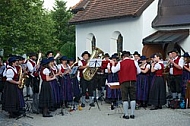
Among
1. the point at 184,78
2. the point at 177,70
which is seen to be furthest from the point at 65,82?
the point at 184,78

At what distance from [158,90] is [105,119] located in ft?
8.35

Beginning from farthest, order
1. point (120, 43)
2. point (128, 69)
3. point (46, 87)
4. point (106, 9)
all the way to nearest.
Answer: point (106, 9) < point (120, 43) < point (46, 87) < point (128, 69)

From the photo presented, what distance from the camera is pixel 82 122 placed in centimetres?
1120

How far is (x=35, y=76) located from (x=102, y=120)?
337 centimetres

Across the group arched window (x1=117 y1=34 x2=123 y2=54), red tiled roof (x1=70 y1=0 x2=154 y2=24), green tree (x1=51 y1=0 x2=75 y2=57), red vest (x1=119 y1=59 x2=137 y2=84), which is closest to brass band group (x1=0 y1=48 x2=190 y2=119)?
red vest (x1=119 y1=59 x2=137 y2=84)

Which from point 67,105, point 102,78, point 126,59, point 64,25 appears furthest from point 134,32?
point 64,25

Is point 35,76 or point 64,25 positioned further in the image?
point 64,25

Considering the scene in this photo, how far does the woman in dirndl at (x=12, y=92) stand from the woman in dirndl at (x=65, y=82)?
1872 millimetres

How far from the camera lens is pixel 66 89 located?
44.7 ft

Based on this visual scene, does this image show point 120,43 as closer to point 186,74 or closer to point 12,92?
point 186,74

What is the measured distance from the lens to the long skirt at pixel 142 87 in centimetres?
1357

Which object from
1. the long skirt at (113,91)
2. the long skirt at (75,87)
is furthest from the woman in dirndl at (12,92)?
the long skirt at (113,91)

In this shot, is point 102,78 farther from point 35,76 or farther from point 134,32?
point 134,32

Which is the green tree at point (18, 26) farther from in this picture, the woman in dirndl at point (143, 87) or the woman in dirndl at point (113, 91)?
the woman in dirndl at point (143, 87)
